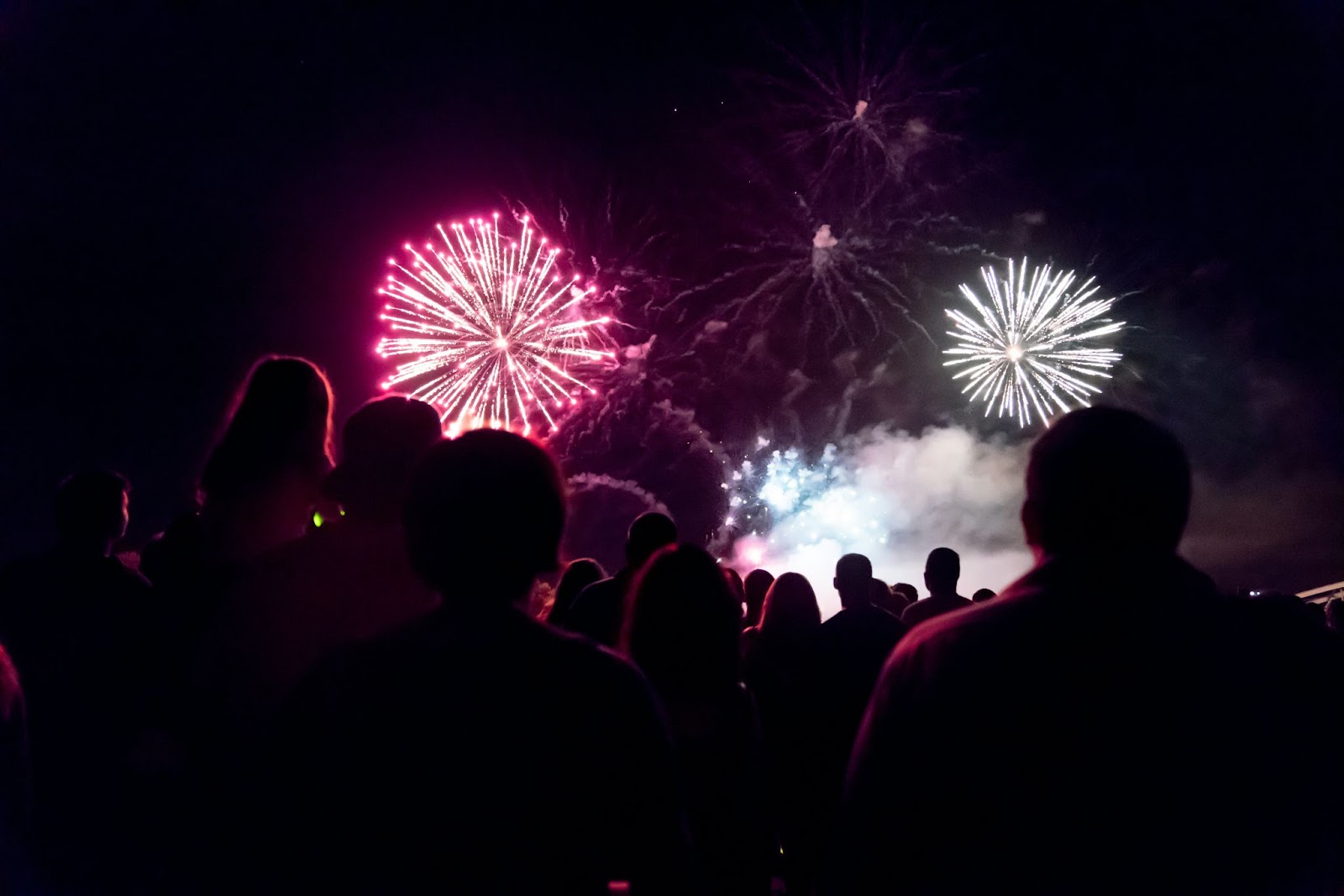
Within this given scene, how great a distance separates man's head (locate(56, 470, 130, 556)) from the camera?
394 centimetres

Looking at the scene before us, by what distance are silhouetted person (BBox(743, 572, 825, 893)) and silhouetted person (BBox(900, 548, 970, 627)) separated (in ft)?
3.12

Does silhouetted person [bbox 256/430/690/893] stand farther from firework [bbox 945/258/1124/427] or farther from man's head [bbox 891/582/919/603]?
firework [bbox 945/258/1124/427]

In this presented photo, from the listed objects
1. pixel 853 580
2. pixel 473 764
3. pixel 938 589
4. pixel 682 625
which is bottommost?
pixel 473 764

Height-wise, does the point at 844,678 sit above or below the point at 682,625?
above

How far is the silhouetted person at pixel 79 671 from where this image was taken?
3115mm

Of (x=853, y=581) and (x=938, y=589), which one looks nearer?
(x=853, y=581)

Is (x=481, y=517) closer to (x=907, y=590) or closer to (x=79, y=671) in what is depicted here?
(x=79, y=671)

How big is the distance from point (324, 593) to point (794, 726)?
3450mm

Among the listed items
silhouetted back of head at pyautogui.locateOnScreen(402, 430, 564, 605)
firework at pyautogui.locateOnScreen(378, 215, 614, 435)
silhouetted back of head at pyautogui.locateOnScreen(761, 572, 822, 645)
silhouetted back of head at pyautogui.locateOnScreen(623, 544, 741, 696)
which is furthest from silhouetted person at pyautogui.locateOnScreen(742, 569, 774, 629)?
firework at pyautogui.locateOnScreen(378, 215, 614, 435)

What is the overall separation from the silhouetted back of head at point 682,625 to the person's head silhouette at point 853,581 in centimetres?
249

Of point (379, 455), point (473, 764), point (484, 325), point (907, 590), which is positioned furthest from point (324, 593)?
point (484, 325)

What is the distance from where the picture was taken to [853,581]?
5.73 meters

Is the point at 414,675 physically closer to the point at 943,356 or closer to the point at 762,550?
the point at 762,550

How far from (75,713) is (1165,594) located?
3.87m
